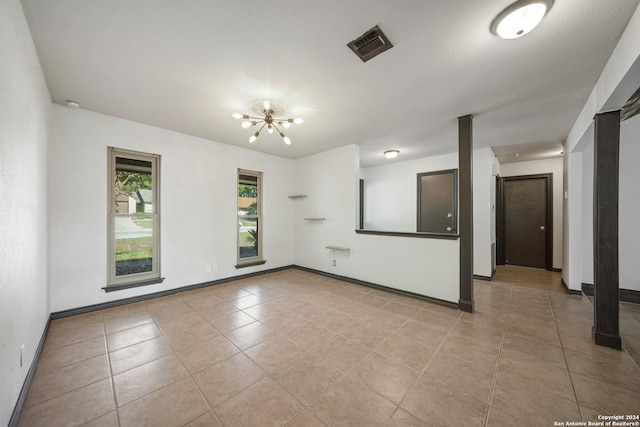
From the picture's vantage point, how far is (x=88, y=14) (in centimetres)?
163

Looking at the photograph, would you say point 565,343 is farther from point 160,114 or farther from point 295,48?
point 160,114

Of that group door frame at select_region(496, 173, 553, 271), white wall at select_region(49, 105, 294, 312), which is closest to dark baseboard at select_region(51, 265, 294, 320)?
white wall at select_region(49, 105, 294, 312)

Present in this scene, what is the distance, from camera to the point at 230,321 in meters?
2.87

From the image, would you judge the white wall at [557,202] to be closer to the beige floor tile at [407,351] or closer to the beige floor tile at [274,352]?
the beige floor tile at [407,351]

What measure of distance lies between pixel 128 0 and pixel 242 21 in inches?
28.2

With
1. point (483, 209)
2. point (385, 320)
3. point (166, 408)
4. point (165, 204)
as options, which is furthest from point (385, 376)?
point (483, 209)

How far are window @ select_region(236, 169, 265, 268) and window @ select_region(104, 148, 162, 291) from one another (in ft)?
4.80

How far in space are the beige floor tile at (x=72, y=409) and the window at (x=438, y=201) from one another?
19.4 ft

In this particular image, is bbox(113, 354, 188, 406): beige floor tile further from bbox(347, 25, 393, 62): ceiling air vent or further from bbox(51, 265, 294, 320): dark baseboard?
bbox(347, 25, 393, 62): ceiling air vent

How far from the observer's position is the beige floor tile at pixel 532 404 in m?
1.48

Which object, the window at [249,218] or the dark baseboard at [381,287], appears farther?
the window at [249,218]

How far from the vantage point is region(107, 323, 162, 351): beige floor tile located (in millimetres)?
2359

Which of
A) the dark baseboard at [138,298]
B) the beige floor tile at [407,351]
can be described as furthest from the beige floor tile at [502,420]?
the dark baseboard at [138,298]

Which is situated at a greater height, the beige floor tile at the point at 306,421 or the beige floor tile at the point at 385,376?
the beige floor tile at the point at 306,421
